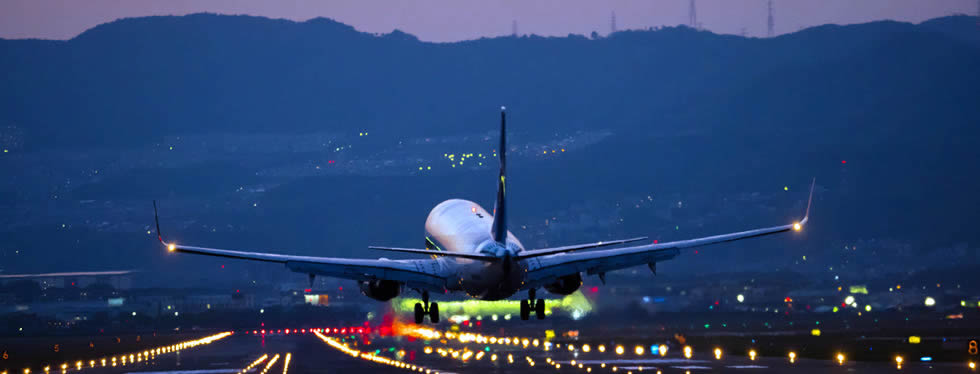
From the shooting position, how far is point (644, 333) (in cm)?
15175

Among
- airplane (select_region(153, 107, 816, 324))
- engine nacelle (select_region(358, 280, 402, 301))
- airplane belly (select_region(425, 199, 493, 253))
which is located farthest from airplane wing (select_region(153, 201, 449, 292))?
airplane belly (select_region(425, 199, 493, 253))

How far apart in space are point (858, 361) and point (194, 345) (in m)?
78.0

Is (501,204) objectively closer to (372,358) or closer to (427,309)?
(427,309)

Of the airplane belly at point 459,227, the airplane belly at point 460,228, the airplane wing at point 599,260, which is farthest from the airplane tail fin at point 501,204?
the airplane belly at point 459,227

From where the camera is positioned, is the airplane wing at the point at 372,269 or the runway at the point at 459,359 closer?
the airplane wing at the point at 372,269

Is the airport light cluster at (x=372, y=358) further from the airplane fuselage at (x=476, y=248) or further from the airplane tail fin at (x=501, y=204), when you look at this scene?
the airplane tail fin at (x=501, y=204)

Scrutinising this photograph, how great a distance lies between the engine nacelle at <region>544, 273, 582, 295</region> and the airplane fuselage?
12.0 feet

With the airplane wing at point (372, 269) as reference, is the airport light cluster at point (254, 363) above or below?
below

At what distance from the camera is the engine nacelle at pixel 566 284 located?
7319 centimetres

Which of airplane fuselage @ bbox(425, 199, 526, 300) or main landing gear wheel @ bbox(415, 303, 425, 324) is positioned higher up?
airplane fuselage @ bbox(425, 199, 526, 300)

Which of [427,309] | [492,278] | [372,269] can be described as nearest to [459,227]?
[427,309]

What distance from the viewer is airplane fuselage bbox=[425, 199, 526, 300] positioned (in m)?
66.3

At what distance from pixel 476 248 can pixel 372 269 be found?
17.8 feet

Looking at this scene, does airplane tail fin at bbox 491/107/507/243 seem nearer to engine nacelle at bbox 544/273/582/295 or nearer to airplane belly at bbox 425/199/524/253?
airplane belly at bbox 425/199/524/253
